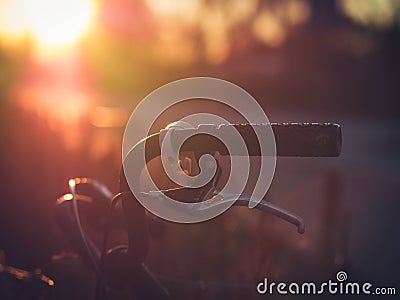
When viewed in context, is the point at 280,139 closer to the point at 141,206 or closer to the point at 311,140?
the point at 311,140

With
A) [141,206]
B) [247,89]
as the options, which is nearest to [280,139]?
[141,206]

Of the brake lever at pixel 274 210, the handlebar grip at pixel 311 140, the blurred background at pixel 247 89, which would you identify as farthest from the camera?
the blurred background at pixel 247 89

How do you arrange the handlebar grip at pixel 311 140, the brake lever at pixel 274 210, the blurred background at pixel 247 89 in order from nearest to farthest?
the handlebar grip at pixel 311 140
the brake lever at pixel 274 210
the blurred background at pixel 247 89

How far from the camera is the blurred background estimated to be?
5.53 meters

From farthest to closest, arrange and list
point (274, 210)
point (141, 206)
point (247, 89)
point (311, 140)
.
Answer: point (247, 89)
point (141, 206)
point (274, 210)
point (311, 140)

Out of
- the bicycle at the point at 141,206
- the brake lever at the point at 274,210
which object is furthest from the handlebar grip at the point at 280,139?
the brake lever at the point at 274,210

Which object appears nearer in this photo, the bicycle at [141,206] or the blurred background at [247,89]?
the bicycle at [141,206]

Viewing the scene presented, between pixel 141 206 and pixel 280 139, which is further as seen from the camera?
pixel 141 206

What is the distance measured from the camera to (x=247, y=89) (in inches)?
1487

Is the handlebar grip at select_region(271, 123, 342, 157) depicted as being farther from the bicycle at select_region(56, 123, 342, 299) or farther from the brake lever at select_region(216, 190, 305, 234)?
the brake lever at select_region(216, 190, 305, 234)

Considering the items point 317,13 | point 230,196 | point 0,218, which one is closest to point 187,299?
point 230,196

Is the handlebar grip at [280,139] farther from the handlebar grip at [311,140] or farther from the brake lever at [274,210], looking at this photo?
the brake lever at [274,210]

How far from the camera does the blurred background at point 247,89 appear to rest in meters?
5.53

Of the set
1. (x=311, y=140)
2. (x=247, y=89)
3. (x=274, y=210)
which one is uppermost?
(x=247, y=89)
